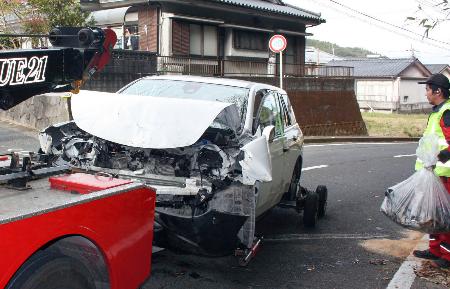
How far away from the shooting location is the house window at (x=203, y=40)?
21422 mm

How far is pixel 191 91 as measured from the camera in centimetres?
579

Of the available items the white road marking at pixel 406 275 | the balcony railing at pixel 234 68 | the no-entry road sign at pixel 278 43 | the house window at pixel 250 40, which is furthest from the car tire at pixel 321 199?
the house window at pixel 250 40

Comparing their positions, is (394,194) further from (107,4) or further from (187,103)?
(107,4)

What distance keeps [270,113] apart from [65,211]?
3632mm

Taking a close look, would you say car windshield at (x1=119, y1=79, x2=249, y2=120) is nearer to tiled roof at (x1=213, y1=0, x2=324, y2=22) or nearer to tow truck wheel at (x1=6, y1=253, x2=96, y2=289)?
tow truck wheel at (x1=6, y1=253, x2=96, y2=289)

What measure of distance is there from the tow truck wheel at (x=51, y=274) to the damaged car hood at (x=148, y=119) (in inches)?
63.1

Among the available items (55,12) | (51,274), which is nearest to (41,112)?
(55,12)

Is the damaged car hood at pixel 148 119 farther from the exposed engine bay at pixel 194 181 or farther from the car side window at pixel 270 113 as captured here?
the car side window at pixel 270 113

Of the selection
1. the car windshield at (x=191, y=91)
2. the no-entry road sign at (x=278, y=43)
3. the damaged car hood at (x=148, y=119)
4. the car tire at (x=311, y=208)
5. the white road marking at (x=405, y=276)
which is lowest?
the white road marking at (x=405, y=276)

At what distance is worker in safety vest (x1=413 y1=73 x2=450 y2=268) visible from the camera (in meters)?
5.15

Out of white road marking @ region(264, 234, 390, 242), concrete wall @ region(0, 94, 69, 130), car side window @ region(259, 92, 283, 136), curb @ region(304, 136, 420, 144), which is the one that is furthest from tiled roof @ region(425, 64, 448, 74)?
car side window @ region(259, 92, 283, 136)

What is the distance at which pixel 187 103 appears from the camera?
4.52m

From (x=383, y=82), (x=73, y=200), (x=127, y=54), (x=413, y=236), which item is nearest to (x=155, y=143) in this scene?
(x=73, y=200)

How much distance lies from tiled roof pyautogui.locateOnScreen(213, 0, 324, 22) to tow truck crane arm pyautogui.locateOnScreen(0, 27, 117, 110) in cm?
1773
